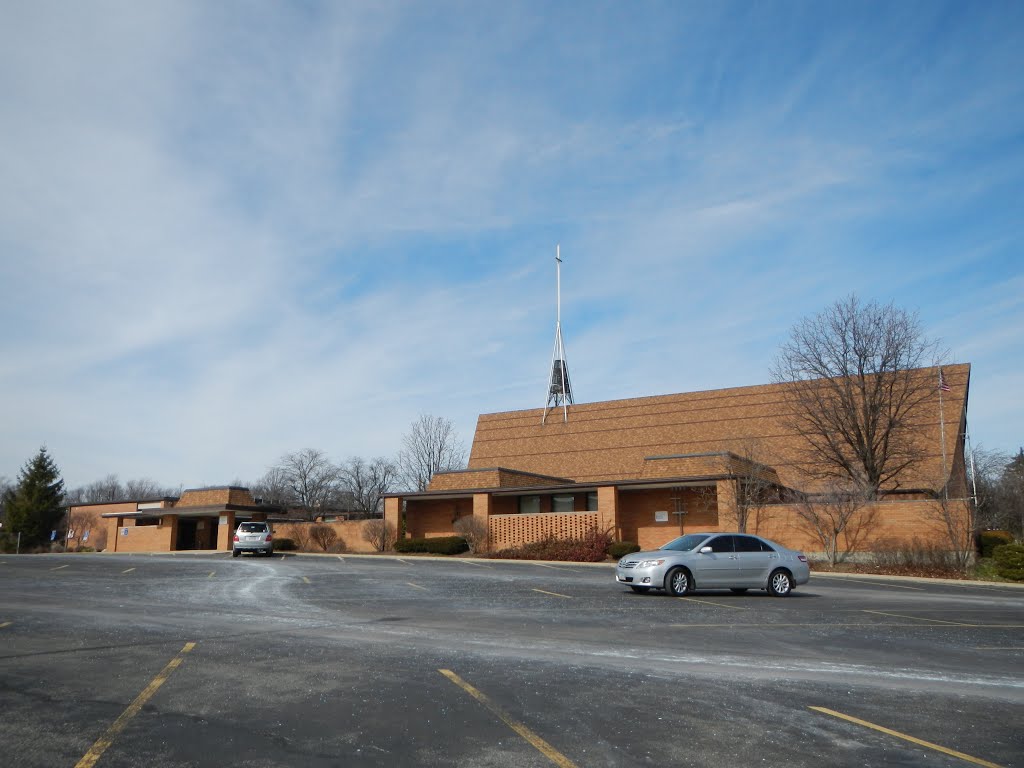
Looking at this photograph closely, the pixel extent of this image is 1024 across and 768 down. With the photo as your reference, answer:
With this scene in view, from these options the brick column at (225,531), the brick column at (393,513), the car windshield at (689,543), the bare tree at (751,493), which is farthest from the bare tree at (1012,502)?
the brick column at (225,531)

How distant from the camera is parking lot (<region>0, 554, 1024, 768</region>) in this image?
5.94 meters

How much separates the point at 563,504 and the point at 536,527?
3987mm

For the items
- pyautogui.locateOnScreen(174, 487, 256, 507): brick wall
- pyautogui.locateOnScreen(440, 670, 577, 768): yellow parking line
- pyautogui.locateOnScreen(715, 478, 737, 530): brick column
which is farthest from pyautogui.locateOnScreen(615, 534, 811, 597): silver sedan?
pyautogui.locateOnScreen(174, 487, 256, 507): brick wall

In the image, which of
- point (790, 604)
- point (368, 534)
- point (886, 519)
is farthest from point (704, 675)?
point (368, 534)

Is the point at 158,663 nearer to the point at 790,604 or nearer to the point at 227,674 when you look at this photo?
the point at 227,674

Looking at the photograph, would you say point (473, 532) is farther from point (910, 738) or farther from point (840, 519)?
point (910, 738)

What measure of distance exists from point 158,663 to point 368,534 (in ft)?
113

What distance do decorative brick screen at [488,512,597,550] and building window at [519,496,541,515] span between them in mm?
2217

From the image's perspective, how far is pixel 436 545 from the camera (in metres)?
38.4

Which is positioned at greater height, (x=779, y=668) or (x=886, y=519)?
(x=886, y=519)

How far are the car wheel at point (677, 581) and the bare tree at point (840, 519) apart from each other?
49.8 ft

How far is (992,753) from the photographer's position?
6.02 meters

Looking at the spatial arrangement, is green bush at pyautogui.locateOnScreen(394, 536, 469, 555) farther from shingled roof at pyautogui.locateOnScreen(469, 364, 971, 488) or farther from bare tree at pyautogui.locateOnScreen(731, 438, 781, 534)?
bare tree at pyautogui.locateOnScreen(731, 438, 781, 534)

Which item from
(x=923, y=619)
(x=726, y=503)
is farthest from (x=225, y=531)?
(x=923, y=619)
